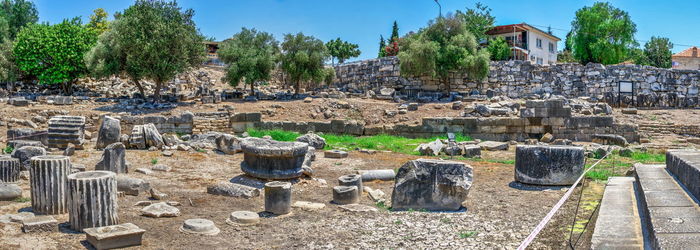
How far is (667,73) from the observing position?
33406 millimetres

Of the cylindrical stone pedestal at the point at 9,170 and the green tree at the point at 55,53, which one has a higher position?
the green tree at the point at 55,53

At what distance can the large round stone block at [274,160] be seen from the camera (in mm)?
10812

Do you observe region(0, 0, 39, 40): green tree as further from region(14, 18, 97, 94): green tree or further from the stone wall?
the stone wall

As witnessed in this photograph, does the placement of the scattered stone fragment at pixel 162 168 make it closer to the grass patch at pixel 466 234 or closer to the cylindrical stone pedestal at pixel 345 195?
the cylindrical stone pedestal at pixel 345 195

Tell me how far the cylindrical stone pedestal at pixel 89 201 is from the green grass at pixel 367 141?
1069 centimetres

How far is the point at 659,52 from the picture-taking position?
63781 millimetres

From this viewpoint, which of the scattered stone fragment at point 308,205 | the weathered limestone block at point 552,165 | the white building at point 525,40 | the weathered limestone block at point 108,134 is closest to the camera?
the scattered stone fragment at point 308,205

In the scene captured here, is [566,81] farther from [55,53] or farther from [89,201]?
[89,201]

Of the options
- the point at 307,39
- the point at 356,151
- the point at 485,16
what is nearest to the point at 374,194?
the point at 356,151

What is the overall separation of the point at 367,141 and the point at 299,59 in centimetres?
1232

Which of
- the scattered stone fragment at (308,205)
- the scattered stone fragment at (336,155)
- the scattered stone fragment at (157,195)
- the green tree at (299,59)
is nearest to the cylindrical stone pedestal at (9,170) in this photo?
the scattered stone fragment at (157,195)

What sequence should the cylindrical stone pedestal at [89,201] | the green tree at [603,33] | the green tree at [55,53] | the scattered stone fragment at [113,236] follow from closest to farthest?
the scattered stone fragment at [113,236], the cylindrical stone pedestal at [89,201], the green tree at [55,53], the green tree at [603,33]

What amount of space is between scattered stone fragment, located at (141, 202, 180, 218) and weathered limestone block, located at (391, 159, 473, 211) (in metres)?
3.36

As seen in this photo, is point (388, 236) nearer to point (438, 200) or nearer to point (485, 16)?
point (438, 200)
